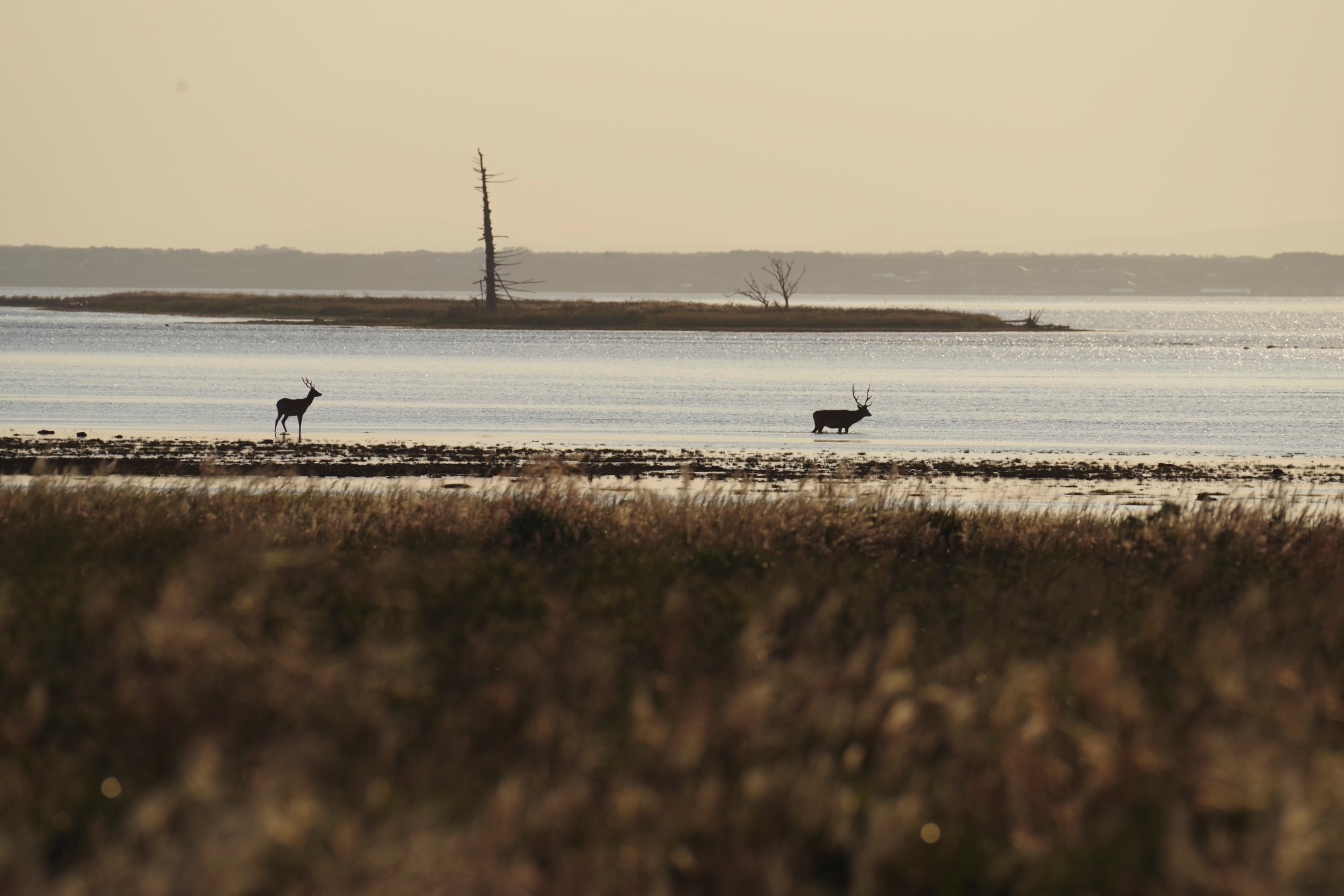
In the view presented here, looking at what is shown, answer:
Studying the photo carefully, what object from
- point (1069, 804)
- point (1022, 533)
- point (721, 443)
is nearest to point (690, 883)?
point (1069, 804)

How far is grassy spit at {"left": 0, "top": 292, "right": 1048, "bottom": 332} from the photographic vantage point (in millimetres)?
120188

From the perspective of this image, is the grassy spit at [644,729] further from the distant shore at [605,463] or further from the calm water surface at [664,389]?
the calm water surface at [664,389]

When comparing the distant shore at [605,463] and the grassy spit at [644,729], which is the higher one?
the grassy spit at [644,729]

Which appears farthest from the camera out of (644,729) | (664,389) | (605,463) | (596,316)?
(596,316)

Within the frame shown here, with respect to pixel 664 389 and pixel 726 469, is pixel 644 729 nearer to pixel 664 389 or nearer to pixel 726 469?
pixel 726 469

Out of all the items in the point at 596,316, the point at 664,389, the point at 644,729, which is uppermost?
the point at 644,729

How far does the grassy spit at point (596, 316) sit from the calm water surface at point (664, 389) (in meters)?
1.86

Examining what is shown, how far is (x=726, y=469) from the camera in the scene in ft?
98.8

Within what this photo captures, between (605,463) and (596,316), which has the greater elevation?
(596,316)

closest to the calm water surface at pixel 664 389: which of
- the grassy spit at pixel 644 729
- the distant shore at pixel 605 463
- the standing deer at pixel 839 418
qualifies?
the standing deer at pixel 839 418

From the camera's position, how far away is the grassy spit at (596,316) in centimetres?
12019

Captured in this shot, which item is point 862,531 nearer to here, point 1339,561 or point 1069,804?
point 1339,561

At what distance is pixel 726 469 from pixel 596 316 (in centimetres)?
9548

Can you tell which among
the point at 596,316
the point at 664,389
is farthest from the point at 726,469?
the point at 596,316
